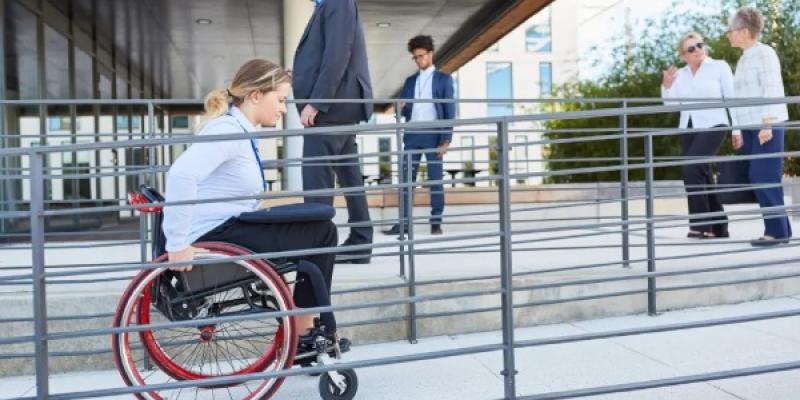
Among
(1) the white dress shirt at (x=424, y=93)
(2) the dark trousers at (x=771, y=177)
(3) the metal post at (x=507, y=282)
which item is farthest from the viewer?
(1) the white dress shirt at (x=424, y=93)

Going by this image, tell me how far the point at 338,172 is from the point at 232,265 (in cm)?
178

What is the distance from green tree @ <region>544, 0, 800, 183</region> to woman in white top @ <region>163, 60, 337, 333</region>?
27.6 ft

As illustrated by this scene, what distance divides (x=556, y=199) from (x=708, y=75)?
284 centimetres

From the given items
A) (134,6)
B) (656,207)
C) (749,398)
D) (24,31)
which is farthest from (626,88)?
(749,398)

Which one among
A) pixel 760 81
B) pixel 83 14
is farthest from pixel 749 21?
pixel 83 14

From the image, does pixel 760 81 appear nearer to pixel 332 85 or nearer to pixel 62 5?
pixel 332 85

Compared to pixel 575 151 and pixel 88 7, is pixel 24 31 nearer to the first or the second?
pixel 88 7

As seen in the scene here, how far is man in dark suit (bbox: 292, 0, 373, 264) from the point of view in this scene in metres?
3.99

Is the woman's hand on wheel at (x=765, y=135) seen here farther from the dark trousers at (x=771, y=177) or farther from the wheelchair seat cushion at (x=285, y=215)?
the wheelchair seat cushion at (x=285, y=215)

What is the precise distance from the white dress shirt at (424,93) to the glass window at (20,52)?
4.26 m

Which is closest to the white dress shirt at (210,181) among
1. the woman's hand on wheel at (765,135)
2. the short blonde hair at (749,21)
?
the woman's hand on wheel at (765,135)

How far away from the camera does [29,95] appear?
8.17m

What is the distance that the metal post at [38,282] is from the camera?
6.91 ft

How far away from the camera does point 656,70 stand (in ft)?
45.8
